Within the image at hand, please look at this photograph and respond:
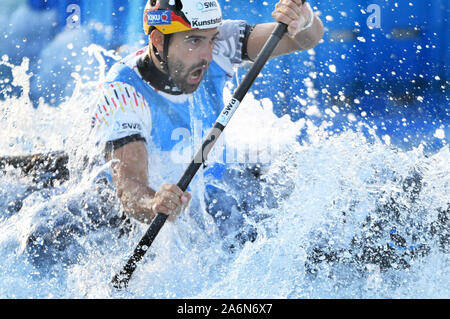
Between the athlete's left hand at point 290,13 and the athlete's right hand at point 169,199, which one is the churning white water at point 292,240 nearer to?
the athlete's right hand at point 169,199

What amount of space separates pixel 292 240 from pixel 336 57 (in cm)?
206

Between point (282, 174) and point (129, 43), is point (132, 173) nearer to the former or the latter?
point (282, 174)

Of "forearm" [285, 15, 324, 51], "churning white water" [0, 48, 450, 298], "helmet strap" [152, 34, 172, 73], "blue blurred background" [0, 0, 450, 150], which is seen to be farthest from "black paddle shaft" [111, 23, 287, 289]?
"blue blurred background" [0, 0, 450, 150]

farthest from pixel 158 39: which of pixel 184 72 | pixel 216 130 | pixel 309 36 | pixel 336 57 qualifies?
pixel 336 57

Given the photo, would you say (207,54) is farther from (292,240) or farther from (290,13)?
(292,240)

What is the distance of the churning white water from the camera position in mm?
2352

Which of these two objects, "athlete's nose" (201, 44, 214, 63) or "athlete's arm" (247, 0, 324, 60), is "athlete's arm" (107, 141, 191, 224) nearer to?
"athlete's nose" (201, 44, 214, 63)

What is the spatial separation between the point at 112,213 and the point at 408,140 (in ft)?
7.91

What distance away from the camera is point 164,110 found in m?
2.64

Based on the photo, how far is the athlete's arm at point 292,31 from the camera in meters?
2.27

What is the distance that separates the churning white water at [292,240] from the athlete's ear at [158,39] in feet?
1.35

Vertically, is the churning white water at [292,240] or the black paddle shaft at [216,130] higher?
the black paddle shaft at [216,130]

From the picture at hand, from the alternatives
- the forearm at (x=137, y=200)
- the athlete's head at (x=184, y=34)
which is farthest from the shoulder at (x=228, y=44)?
the forearm at (x=137, y=200)
